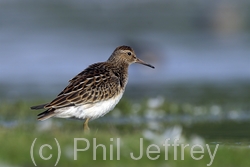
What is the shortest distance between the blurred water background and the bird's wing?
1.21 m

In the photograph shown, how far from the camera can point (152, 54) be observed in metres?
26.3

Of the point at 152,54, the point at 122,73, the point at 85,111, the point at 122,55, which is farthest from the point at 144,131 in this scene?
the point at 152,54

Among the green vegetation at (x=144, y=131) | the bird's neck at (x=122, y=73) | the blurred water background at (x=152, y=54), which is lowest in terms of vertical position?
the green vegetation at (x=144, y=131)

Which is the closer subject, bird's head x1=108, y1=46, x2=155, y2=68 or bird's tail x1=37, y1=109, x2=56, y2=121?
bird's tail x1=37, y1=109, x2=56, y2=121

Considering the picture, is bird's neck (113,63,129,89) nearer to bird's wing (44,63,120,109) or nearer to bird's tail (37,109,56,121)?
bird's wing (44,63,120,109)

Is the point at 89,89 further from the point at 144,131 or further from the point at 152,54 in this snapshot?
the point at 152,54

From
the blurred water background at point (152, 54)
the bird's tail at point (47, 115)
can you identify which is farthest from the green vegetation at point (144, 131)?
the bird's tail at point (47, 115)

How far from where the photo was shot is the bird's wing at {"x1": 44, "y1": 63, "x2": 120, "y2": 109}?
10.8m

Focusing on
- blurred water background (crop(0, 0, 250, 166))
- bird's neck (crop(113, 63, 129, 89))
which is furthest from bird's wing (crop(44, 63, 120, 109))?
blurred water background (crop(0, 0, 250, 166))

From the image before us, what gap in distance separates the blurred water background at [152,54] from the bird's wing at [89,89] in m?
1.21

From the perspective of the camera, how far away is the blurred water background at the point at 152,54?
1464 cm

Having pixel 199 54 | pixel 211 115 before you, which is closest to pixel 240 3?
pixel 199 54

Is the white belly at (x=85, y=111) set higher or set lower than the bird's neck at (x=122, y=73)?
lower

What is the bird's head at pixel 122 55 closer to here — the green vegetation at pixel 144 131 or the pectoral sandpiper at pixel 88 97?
the pectoral sandpiper at pixel 88 97
